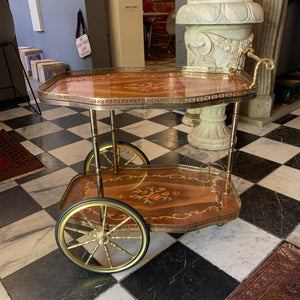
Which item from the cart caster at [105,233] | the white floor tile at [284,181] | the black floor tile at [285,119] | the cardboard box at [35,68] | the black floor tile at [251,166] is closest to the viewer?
the cart caster at [105,233]

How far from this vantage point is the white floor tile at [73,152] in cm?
211

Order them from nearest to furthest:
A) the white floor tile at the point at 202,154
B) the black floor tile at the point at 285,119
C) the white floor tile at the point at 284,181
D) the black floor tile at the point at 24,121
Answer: the white floor tile at the point at 284,181
the white floor tile at the point at 202,154
the black floor tile at the point at 285,119
the black floor tile at the point at 24,121


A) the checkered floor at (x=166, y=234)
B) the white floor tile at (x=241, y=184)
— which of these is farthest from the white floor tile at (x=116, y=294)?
the white floor tile at (x=241, y=184)

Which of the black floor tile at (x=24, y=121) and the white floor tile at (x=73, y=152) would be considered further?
the black floor tile at (x=24, y=121)

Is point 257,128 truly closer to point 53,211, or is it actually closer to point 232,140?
point 232,140

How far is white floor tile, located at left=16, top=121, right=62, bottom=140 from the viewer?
257 cm

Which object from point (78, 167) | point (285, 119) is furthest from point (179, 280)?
point (285, 119)

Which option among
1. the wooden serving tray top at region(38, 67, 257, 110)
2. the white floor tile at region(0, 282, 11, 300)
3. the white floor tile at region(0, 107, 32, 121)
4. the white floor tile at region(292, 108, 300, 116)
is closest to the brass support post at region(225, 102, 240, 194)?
the wooden serving tray top at region(38, 67, 257, 110)

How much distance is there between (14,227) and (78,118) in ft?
5.20

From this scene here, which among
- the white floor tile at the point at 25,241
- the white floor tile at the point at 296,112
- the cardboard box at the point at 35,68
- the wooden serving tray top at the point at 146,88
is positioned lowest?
the white floor tile at the point at 296,112

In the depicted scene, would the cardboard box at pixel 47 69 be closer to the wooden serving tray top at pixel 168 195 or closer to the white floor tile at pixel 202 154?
the white floor tile at pixel 202 154

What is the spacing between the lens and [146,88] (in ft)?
3.86

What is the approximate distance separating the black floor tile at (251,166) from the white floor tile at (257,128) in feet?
1.41

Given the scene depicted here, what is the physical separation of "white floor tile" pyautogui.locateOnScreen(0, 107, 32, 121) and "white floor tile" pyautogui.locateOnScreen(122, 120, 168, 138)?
3.74 ft
